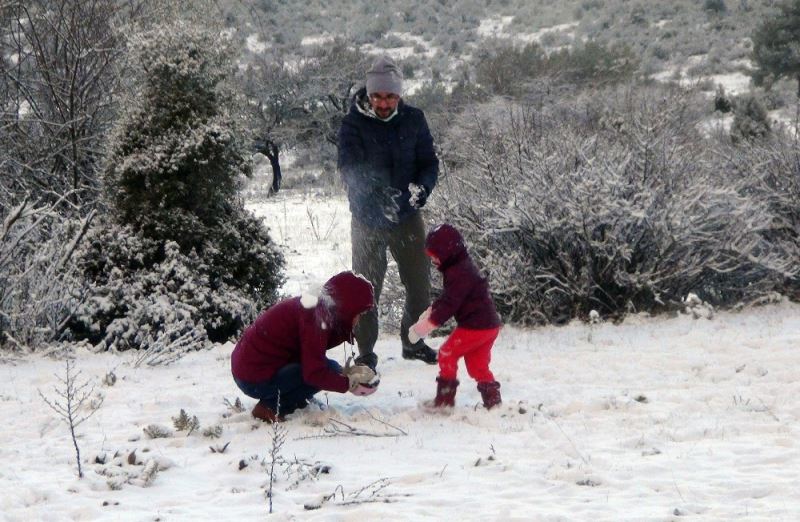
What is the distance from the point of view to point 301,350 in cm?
499

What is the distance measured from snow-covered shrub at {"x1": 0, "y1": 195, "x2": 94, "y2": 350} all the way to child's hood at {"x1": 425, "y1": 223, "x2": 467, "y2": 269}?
358cm

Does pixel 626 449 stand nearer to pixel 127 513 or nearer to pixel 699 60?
pixel 127 513

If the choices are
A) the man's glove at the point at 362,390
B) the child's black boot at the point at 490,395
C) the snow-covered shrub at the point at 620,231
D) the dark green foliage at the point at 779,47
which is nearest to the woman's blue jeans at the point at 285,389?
the man's glove at the point at 362,390

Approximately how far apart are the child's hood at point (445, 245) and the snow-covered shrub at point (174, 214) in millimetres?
3913

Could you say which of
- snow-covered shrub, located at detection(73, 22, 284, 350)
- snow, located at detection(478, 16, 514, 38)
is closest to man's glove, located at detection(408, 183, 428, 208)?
snow-covered shrub, located at detection(73, 22, 284, 350)

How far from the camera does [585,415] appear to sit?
500 cm

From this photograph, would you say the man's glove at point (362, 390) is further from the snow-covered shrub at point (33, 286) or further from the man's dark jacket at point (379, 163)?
the snow-covered shrub at point (33, 286)

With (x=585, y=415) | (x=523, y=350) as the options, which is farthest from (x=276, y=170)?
(x=585, y=415)

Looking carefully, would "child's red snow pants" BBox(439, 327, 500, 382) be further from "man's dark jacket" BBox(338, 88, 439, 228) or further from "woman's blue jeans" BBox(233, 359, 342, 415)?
"man's dark jacket" BBox(338, 88, 439, 228)

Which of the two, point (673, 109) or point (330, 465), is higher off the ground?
point (673, 109)

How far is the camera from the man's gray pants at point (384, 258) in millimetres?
6137

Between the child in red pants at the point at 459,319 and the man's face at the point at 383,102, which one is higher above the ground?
the man's face at the point at 383,102

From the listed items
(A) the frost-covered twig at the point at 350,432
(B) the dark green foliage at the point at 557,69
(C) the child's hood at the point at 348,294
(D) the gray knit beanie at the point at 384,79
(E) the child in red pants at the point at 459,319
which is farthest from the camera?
(B) the dark green foliage at the point at 557,69

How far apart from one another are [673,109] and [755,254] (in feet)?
5.18
